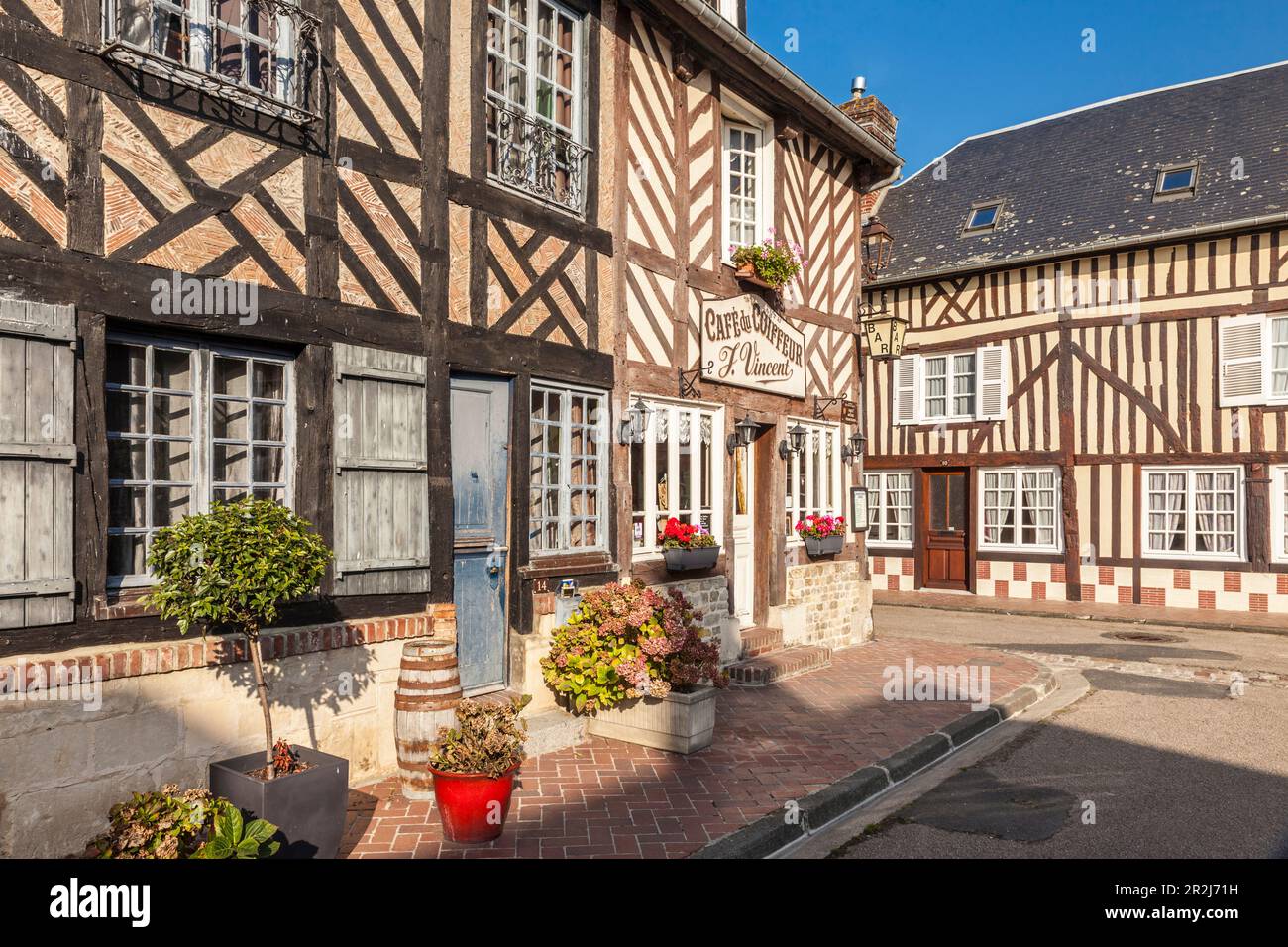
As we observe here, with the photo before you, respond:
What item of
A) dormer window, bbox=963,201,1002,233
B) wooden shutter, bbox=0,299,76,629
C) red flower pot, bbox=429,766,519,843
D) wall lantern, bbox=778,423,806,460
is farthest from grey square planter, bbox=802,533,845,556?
dormer window, bbox=963,201,1002,233

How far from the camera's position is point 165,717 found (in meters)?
4.58

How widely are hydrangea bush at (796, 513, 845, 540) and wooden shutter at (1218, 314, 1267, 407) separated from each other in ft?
23.6

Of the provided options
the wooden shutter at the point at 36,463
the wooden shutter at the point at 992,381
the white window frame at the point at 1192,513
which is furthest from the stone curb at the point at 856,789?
the wooden shutter at the point at 992,381

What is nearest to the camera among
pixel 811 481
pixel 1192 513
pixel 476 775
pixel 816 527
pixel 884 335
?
pixel 476 775

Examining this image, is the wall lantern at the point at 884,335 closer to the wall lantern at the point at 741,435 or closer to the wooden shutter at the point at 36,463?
the wall lantern at the point at 741,435

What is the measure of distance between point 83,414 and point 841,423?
8.87 metres

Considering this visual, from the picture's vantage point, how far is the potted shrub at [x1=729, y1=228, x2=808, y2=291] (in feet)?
31.0

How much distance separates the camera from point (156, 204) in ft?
15.3

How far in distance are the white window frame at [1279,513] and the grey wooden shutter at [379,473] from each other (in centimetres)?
1284

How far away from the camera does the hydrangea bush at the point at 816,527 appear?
1049 cm

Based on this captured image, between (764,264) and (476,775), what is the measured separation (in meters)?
6.53

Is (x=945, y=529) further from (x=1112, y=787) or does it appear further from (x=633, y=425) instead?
(x=1112, y=787)

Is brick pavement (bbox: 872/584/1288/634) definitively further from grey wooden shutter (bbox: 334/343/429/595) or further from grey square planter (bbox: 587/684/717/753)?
grey wooden shutter (bbox: 334/343/429/595)

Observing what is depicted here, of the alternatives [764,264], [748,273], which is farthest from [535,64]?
[764,264]
